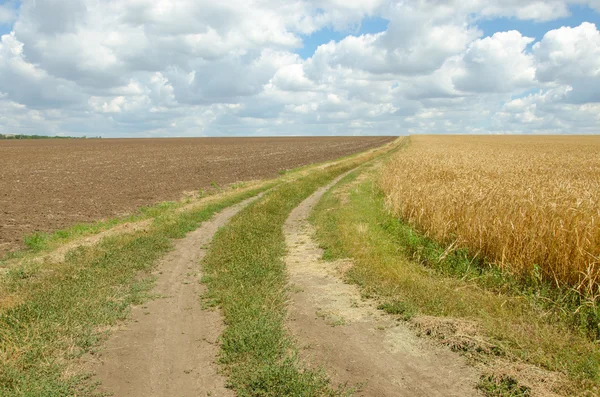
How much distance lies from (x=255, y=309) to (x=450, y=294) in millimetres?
3582

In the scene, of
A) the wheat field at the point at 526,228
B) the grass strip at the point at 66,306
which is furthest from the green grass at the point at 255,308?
the wheat field at the point at 526,228

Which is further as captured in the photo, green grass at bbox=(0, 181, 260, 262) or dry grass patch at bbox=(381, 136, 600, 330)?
green grass at bbox=(0, 181, 260, 262)

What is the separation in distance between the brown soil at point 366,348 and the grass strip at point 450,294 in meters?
0.41

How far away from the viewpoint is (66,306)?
719cm

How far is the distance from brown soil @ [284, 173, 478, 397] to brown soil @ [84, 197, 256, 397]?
53.9 inches

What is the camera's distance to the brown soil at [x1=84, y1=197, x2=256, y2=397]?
5.12m

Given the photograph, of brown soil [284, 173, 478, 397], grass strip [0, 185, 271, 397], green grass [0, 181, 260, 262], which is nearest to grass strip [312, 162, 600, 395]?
brown soil [284, 173, 478, 397]

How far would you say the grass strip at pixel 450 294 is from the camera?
547cm

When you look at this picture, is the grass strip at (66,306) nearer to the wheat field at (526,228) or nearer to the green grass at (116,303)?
the green grass at (116,303)

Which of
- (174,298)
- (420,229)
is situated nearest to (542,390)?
(174,298)

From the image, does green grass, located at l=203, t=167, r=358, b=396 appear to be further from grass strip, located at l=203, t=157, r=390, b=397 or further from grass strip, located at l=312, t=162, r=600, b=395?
grass strip, located at l=312, t=162, r=600, b=395

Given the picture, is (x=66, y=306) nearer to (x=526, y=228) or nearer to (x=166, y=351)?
(x=166, y=351)

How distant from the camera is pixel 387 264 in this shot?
9.41 m

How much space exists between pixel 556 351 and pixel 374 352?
94.7 inches
